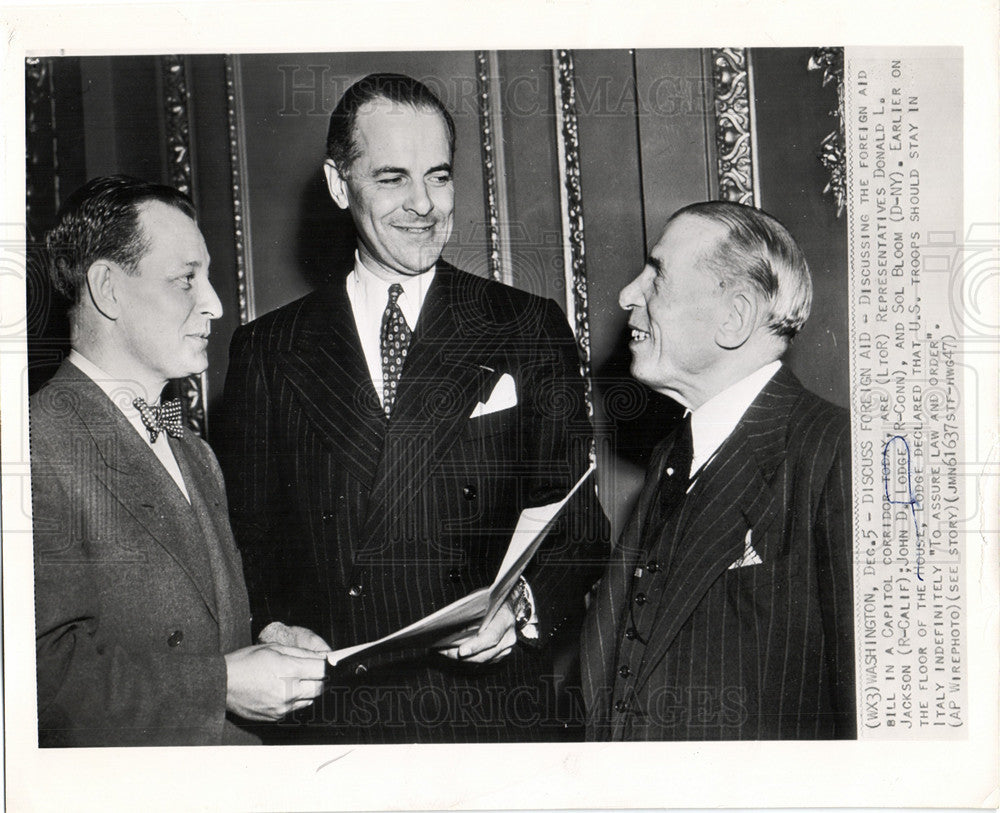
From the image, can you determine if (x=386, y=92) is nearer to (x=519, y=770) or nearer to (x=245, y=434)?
(x=245, y=434)

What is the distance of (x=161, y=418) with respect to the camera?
2166 mm

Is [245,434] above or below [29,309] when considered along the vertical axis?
below

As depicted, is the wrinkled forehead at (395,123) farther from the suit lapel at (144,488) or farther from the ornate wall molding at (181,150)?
the suit lapel at (144,488)

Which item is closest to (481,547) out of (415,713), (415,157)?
(415,713)

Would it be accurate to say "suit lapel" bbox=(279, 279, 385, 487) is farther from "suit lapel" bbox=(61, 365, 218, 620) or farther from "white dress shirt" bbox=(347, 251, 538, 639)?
"suit lapel" bbox=(61, 365, 218, 620)

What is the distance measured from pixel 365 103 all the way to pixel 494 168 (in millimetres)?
341

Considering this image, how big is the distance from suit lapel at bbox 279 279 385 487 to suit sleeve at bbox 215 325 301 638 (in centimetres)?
9

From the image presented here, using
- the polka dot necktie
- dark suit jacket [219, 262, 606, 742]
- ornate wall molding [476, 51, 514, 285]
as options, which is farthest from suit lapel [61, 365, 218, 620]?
ornate wall molding [476, 51, 514, 285]

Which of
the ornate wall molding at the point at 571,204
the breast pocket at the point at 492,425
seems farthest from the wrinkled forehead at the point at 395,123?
the breast pocket at the point at 492,425

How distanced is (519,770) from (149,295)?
55.7 inches

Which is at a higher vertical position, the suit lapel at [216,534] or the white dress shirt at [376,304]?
the white dress shirt at [376,304]

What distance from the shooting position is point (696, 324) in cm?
214

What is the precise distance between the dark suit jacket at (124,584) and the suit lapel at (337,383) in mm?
281

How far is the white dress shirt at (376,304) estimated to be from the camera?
2203 millimetres
